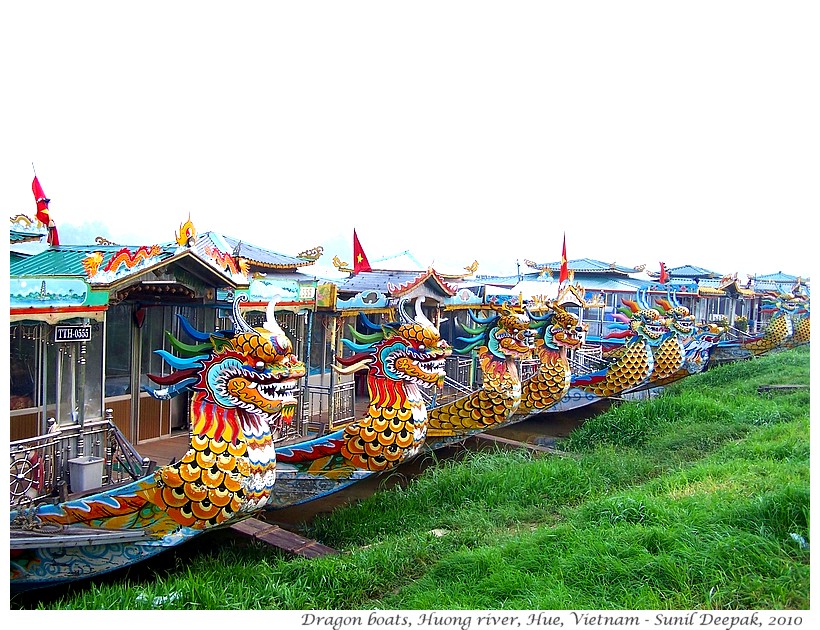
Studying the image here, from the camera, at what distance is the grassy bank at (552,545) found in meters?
4.33

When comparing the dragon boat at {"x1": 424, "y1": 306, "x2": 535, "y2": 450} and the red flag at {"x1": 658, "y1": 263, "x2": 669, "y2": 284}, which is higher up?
the red flag at {"x1": 658, "y1": 263, "x2": 669, "y2": 284}

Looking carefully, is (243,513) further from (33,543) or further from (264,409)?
(33,543)

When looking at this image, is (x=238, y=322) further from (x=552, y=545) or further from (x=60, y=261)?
(x=552, y=545)

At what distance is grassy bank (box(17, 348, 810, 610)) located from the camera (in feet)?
14.2

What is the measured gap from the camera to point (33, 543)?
4816 mm

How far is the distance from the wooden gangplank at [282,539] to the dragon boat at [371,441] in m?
0.62

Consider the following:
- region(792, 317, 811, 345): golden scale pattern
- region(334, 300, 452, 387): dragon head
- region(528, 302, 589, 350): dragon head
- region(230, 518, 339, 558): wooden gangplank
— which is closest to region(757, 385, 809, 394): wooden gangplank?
region(528, 302, 589, 350): dragon head

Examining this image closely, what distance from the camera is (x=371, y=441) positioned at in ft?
22.2

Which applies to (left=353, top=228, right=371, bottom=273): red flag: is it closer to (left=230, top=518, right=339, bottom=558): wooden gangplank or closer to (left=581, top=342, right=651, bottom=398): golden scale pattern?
(left=581, top=342, right=651, bottom=398): golden scale pattern

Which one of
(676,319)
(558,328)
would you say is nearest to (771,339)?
(676,319)

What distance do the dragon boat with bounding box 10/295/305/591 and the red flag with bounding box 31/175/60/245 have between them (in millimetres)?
2611

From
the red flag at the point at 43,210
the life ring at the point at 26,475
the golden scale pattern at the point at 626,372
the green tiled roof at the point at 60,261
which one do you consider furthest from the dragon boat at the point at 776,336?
the life ring at the point at 26,475
